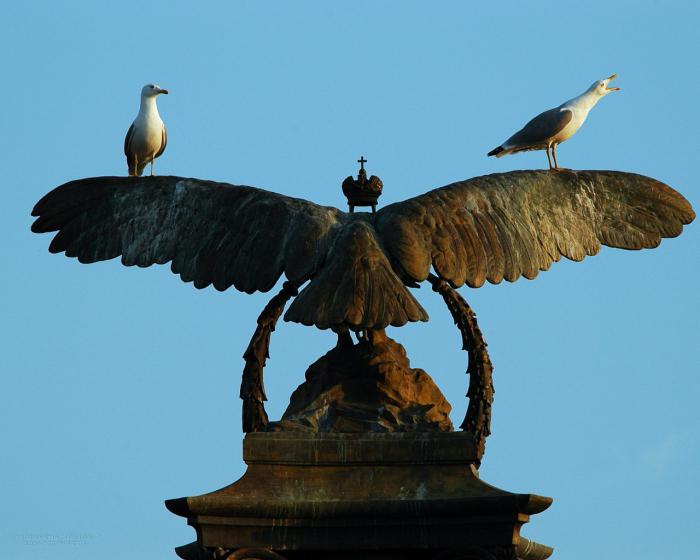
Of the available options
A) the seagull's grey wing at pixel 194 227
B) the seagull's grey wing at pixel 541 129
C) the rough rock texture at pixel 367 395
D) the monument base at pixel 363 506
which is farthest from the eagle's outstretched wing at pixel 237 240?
the seagull's grey wing at pixel 541 129

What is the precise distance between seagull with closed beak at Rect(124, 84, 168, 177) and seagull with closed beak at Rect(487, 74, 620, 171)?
3.96 metres

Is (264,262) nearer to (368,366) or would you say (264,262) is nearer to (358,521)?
(368,366)

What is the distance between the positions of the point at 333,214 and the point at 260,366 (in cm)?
189

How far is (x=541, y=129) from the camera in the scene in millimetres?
28531

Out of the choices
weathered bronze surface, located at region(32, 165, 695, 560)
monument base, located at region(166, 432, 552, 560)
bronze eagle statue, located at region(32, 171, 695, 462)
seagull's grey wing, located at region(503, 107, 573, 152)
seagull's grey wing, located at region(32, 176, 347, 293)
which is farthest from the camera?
seagull's grey wing, located at region(503, 107, 573, 152)

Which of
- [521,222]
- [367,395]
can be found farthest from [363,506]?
[521,222]

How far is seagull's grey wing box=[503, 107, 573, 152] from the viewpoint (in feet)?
93.6

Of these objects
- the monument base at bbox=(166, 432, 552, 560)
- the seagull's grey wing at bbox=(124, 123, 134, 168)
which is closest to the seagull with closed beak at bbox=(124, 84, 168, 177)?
the seagull's grey wing at bbox=(124, 123, 134, 168)

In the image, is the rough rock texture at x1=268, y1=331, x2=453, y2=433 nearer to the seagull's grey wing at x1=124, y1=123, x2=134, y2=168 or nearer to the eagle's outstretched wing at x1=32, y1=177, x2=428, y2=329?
the eagle's outstretched wing at x1=32, y1=177, x2=428, y2=329

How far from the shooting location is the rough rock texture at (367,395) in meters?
24.8

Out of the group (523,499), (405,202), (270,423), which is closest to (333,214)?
(405,202)

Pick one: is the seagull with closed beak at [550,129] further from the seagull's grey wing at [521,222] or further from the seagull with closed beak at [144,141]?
the seagull with closed beak at [144,141]

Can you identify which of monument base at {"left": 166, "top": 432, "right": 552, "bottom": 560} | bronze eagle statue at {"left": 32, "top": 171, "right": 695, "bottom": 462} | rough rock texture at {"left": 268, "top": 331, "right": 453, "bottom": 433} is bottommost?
monument base at {"left": 166, "top": 432, "right": 552, "bottom": 560}

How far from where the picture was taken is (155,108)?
1163 inches
